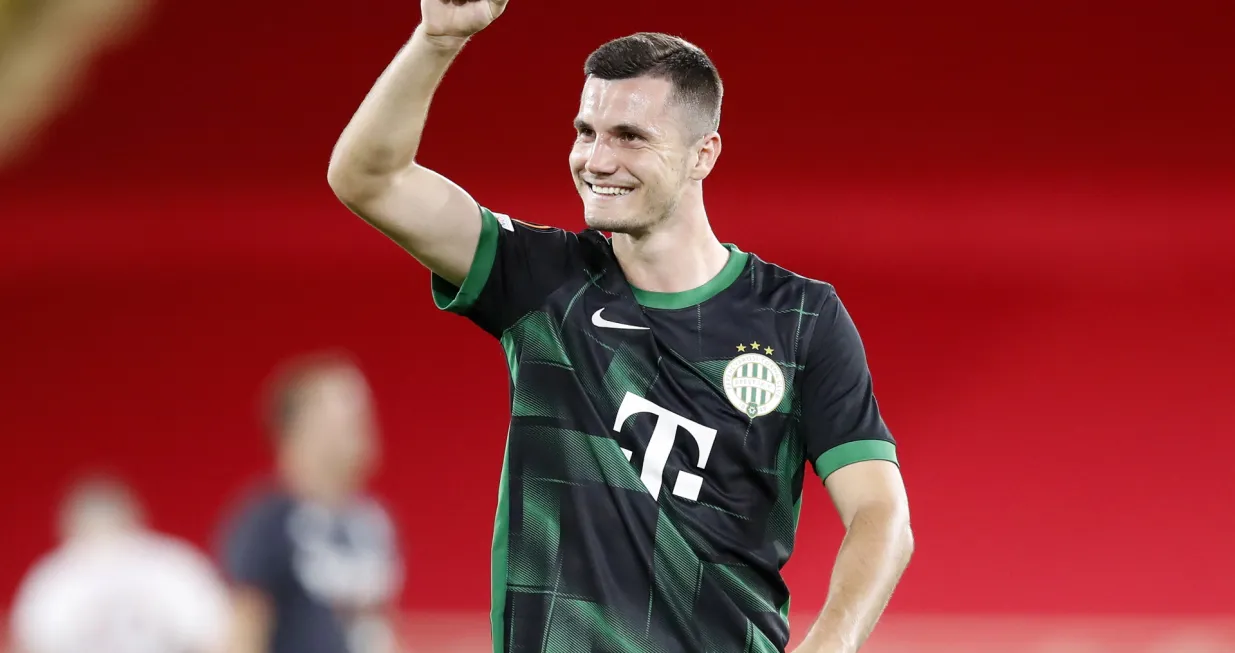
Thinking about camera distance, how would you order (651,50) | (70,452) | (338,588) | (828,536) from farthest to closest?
1. (70,452)
2. (828,536)
3. (338,588)
4. (651,50)

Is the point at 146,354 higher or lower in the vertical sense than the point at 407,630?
higher

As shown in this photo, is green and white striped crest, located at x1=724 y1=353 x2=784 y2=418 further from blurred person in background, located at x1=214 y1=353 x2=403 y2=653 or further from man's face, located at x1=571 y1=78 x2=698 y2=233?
blurred person in background, located at x1=214 y1=353 x2=403 y2=653

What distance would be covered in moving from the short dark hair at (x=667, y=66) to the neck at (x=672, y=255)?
0.15m

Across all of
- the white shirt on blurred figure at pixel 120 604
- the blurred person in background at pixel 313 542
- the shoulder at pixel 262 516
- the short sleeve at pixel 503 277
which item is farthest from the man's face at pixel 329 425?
the white shirt on blurred figure at pixel 120 604

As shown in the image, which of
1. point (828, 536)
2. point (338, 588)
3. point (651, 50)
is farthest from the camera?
point (828, 536)

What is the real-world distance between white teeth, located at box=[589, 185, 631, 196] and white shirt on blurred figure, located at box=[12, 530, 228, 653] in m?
3.93

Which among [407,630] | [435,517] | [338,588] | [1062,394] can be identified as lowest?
[407,630]

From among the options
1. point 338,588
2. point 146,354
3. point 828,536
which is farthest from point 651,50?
point 146,354

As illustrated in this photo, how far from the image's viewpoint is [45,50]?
6.90 metres

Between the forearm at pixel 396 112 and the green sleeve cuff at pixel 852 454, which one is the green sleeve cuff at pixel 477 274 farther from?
the green sleeve cuff at pixel 852 454

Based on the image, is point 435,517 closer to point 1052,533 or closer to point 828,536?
point 828,536

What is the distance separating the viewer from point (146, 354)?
24.8 feet

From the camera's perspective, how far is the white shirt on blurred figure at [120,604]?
5566mm

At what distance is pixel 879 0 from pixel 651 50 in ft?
17.7
